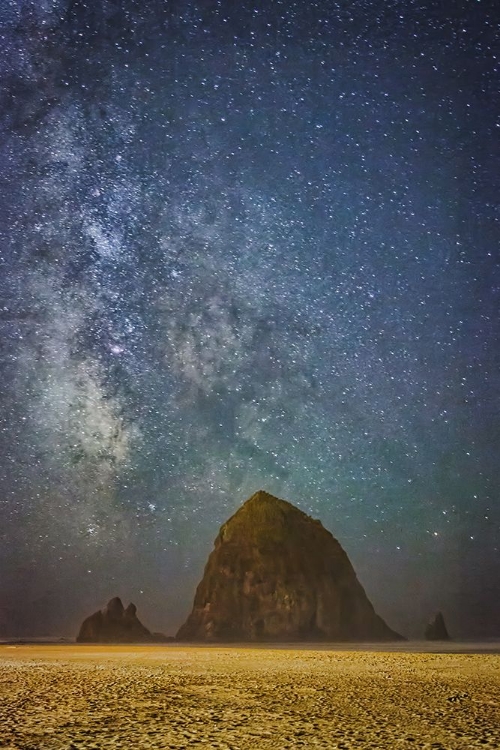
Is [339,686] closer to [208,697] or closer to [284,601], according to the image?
[208,697]

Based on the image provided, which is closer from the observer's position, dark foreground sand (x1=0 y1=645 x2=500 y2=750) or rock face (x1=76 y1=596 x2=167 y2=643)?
dark foreground sand (x1=0 y1=645 x2=500 y2=750)

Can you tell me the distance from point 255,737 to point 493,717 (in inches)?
220

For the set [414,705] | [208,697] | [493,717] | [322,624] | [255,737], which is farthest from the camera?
[322,624]

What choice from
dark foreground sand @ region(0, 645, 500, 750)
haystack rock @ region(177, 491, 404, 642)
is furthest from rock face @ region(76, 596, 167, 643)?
dark foreground sand @ region(0, 645, 500, 750)

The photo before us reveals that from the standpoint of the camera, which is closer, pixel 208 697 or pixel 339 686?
pixel 208 697

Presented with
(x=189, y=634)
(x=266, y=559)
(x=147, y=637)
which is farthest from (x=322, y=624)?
(x=147, y=637)

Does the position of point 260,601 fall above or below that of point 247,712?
below

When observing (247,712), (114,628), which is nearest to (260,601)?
(114,628)

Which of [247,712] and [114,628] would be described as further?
[114,628]

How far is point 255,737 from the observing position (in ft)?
31.7

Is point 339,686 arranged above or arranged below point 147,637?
above

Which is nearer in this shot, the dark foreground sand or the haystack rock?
the dark foreground sand

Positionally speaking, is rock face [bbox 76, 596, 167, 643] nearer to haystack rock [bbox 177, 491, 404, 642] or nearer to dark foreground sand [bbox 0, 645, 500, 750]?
haystack rock [bbox 177, 491, 404, 642]

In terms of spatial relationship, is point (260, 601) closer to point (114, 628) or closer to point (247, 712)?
point (114, 628)
